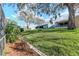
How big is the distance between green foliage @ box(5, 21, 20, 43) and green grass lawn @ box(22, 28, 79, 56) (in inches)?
2.5

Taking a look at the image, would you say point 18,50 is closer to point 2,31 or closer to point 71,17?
point 2,31

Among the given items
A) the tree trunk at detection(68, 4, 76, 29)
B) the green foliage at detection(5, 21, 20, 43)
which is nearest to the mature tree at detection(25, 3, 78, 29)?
the tree trunk at detection(68, 4, 76, 29)

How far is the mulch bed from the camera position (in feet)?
4.21

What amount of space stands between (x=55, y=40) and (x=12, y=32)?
356 mm

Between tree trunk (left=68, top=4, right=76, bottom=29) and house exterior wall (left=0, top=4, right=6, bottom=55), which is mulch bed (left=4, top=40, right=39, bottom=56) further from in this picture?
tree trunk (left=68, top=4, right=76, bottom=29)

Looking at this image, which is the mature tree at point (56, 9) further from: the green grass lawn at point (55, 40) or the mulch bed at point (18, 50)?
the mulch bed at point (18, 50)

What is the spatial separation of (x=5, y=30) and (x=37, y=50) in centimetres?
31

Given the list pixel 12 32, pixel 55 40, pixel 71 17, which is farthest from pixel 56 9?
pixel 12 32

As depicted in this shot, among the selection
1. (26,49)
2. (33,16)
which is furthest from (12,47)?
(33,16)

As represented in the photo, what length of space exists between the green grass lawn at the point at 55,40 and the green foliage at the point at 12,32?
0.06 m

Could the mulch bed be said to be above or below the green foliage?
below

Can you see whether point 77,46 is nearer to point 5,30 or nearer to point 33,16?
point 33,16

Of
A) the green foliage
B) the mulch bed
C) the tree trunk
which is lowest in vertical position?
the mulch bed

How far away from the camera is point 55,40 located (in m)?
1.29
